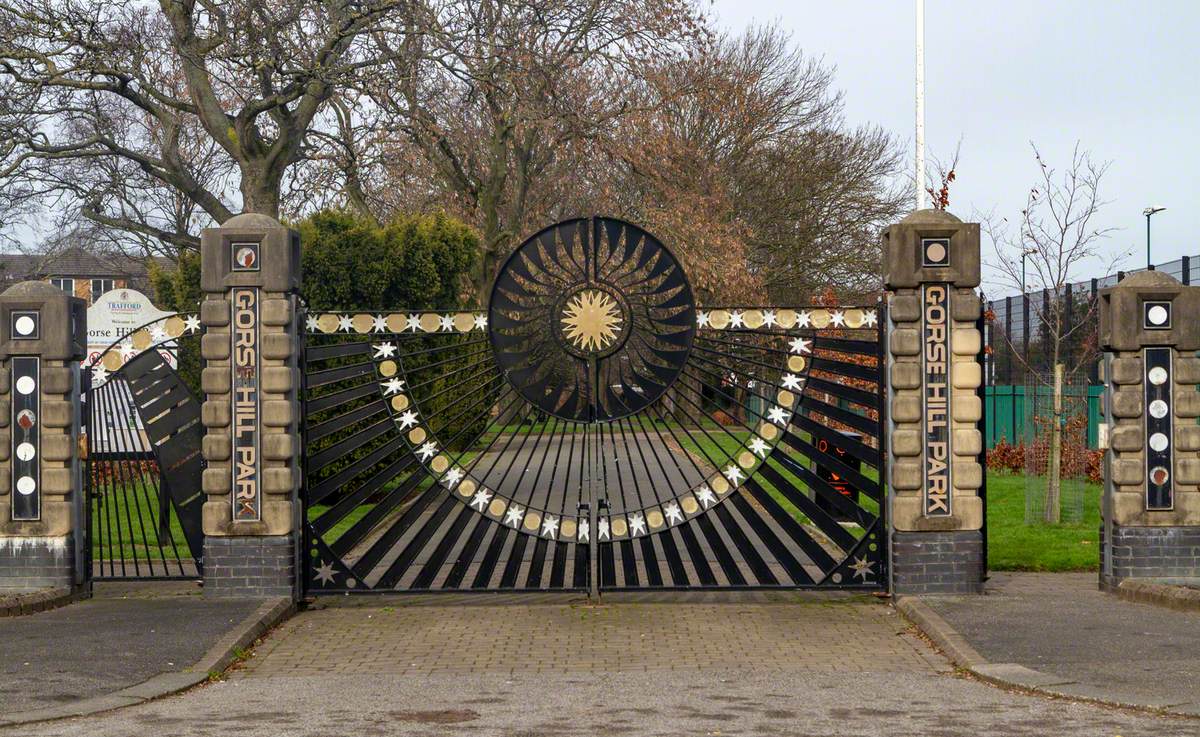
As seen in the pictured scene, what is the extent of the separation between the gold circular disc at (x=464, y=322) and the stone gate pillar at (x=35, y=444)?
3149mm

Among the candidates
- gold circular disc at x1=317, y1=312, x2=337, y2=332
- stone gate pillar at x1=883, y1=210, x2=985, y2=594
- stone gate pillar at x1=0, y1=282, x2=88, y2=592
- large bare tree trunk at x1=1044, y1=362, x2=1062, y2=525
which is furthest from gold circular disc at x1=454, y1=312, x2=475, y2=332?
large bare tree trunk at x1=1044, y1=362, x2=1062, y2=525

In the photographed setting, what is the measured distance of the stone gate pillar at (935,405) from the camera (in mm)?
11922

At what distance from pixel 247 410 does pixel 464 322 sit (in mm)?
1879

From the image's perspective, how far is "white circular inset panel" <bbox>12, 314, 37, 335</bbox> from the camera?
12.1m

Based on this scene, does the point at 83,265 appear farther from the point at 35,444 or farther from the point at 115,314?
the point at 35,444

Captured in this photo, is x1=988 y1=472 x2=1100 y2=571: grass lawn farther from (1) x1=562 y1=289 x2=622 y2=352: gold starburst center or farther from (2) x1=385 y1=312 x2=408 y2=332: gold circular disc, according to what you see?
(2) x1=385 y1=312 x2=408 y2=332: gold circular disc

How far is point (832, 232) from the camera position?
3862 centimetres

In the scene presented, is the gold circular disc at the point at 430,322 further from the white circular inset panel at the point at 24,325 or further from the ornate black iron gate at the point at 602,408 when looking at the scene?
the white circular inset panel at the point at 24,325

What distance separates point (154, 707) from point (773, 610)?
A: 16.8ft

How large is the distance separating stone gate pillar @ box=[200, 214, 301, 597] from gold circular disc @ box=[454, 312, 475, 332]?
1.34 m

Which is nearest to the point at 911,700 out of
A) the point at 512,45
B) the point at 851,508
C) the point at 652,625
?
the point at 652,625

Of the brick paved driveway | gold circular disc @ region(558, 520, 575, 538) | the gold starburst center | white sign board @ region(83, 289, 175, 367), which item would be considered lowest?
the brick paved driveway

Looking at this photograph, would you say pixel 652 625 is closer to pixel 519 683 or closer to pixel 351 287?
pixel 519 683

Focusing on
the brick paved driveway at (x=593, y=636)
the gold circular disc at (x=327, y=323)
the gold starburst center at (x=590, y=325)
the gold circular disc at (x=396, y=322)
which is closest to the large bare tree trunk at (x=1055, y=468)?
the brick paved driveway at (x=593, y=636)
